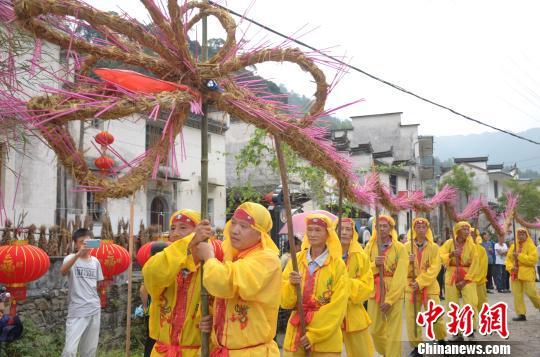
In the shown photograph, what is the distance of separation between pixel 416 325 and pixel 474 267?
1.94 metres

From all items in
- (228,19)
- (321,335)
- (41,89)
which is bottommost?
(321,335)

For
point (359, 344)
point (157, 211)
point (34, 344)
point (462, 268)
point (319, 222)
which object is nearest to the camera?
point (319, 222)

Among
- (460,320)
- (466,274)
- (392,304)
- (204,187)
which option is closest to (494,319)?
(460,320)

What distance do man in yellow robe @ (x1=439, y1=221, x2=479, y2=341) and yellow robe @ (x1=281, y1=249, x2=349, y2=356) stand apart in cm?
467

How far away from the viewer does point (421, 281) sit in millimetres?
7887

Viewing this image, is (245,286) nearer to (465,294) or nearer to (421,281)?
(421,281)

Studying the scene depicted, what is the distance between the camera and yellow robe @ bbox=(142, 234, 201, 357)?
3.79 m

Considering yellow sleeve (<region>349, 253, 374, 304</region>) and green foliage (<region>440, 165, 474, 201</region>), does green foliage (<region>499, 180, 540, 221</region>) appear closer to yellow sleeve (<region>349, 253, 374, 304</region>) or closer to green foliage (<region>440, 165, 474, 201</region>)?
green foliage (<region>440, 165, 474, 201</region>)

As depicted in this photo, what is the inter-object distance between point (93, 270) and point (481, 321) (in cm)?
573

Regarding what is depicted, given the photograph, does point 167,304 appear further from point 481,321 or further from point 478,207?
point 478,207

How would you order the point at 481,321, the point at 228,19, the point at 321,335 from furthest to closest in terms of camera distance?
the point at 481,321 < the point at 321,335 < the point at 228,19

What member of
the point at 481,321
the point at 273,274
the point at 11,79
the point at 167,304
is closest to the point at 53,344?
the point at 167,304

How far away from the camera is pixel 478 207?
32.7 feet

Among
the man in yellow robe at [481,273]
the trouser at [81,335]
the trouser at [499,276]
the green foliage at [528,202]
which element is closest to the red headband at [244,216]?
the trouser at [81,335]
